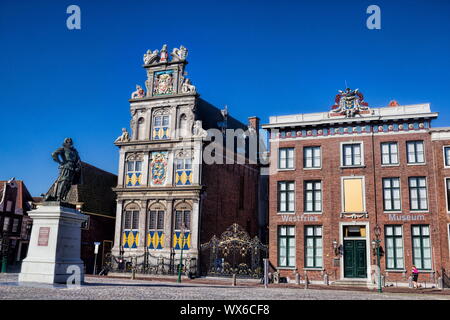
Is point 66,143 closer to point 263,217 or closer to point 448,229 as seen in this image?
point 448,229

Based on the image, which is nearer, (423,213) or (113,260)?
(423,213)

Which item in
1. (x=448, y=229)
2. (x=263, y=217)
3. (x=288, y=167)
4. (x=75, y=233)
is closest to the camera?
(x=75, y=233)

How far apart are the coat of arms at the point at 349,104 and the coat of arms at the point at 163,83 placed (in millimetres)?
13463

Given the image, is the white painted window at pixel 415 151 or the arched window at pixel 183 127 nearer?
the white painted window at pixel 415 151

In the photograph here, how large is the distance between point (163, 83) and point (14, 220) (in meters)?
24.9

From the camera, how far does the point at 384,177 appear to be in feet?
94.8

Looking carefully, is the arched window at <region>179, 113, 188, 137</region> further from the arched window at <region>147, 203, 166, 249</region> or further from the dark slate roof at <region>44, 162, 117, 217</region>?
the dark slate roof at <region>44, 162, 117, 217</region>

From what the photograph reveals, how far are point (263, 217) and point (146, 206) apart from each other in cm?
1228

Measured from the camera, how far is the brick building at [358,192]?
27.6 metres

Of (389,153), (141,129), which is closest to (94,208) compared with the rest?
(141,129)

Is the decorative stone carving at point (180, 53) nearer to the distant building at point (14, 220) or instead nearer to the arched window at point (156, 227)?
the arched window at point (156, 227)

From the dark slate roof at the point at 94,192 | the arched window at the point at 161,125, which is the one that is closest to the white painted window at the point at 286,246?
the arched window at the point at 161,125

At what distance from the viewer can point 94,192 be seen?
39094mm
